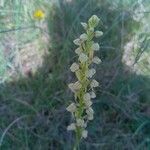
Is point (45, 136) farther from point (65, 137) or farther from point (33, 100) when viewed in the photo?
point (33, 100)

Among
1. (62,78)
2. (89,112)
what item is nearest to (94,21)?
(89,112)

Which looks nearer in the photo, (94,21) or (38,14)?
(94,21)

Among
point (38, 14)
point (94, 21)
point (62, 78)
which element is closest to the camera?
point (94, 21)

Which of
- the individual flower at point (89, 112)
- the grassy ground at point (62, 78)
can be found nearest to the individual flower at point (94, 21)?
the individual flower at point (89, 112)

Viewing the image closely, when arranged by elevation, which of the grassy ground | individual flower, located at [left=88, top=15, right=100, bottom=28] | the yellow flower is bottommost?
the grassy ground

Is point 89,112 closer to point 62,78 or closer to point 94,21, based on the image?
point 94,21

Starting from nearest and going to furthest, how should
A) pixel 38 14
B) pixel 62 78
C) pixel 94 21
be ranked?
pixel 94 21 < pixel 62 78 < pixel 38 14

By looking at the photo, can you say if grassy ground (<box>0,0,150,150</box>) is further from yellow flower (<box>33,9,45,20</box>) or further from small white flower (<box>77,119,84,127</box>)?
small white flower (<box>77,119,84,127</box>)

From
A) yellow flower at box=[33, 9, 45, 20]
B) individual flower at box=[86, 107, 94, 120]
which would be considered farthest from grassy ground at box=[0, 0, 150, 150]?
individual flower at box=[86, 107, 94, 120]
